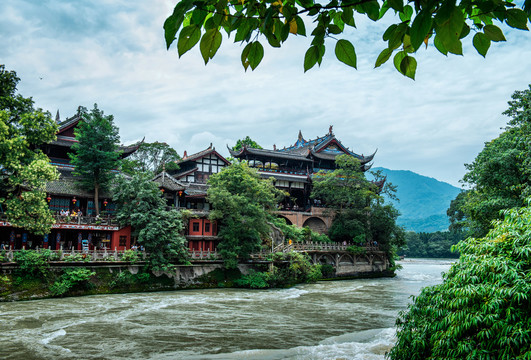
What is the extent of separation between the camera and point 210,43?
2.06 m

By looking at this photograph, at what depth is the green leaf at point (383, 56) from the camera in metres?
2.22

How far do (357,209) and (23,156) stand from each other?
93.8 ft

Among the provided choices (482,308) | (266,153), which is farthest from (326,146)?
(482,308)

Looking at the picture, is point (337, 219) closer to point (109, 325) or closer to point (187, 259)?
point (187, 259)

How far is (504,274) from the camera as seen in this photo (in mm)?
5754

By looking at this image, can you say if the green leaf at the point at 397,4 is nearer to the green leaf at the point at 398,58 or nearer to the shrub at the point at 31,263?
the green leaf at the point at 398,58

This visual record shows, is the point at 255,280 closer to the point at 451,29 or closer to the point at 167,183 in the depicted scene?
the point at 167,183

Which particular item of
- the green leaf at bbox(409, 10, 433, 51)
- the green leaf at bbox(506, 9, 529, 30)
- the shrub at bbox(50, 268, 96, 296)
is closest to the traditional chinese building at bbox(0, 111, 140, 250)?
the shrub at bbox(50, 268, 96, 296)

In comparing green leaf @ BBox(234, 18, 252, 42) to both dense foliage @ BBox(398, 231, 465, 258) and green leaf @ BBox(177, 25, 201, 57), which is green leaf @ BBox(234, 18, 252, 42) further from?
dense foliage @ BBox(398, 231, 465, 258)

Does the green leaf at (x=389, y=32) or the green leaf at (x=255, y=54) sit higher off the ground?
the green leaf at (x=389, y=32)

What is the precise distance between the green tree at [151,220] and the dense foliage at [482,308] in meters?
20.0

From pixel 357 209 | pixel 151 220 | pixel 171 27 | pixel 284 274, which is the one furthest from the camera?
pixel 357 209

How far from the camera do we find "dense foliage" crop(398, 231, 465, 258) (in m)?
78.4

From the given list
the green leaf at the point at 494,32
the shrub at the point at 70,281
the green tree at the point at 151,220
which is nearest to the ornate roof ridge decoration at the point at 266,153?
the green tree at the point at 151,220
